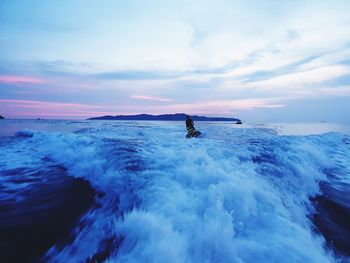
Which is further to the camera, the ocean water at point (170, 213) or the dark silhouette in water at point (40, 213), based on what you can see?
the dark silhouette in water at point (40, 213)

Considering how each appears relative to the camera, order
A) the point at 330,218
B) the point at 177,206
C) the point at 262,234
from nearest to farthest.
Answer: the point at 262,234 → the point at 177,206 → the point at 330,218

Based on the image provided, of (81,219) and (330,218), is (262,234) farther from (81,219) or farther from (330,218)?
(81,219)

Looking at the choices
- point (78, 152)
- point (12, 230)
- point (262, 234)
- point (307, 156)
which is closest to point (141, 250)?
point (262, 234)

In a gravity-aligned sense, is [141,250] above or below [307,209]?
above

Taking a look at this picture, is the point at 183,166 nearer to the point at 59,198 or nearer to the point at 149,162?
the point at 149,162

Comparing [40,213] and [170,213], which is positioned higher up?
[170,213]

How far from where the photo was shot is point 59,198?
16.5 ft

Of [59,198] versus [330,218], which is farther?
[59,198]

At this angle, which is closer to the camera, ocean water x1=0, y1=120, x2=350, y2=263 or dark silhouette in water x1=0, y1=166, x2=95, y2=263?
ocean water x1=0, y1=120, x2=350, y2=263

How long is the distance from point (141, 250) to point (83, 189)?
3176mm

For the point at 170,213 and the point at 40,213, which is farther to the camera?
the point at 40,213

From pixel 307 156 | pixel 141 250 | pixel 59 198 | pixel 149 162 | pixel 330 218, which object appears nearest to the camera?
pixel 141 250

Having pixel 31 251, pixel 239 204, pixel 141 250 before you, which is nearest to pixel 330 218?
pixel 239 204

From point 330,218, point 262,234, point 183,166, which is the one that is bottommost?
point 330,218
